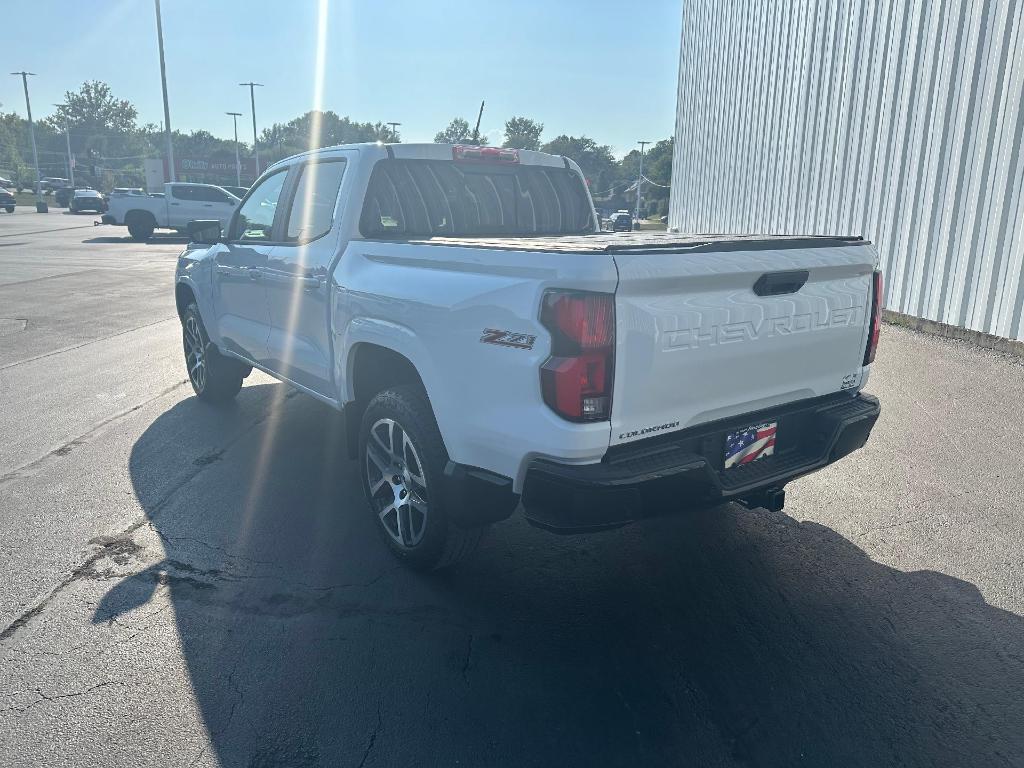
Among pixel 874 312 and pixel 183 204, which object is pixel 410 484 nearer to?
pixel 874 312

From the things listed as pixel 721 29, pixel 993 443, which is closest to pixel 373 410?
pixel 993 443

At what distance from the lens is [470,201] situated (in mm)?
4879

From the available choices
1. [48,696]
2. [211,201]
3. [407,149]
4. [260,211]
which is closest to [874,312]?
[407,149]

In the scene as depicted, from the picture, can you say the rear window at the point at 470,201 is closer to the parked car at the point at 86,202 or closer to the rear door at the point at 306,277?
the rear door at the point at 306,277

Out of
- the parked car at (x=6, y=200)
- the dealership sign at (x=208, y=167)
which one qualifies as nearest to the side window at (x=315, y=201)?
the parked car at (x=6, y=200)

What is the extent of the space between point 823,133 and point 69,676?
11.9m

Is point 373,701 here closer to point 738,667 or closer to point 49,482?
point 738,667

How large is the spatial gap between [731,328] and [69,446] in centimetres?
480

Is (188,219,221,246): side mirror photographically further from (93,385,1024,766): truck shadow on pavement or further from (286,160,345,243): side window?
(93,385,1024,766): truck shadow on pavement

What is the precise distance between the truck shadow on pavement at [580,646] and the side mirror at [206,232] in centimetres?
249

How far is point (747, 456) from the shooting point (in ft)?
10.7

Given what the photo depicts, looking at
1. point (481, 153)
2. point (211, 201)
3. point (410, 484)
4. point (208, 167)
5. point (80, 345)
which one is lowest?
point (80, 345)

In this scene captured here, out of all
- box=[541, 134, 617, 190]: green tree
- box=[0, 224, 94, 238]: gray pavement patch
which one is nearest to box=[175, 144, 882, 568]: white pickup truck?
box=[0, 224, 94, 238]: gray pavement patch

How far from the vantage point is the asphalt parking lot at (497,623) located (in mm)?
2555
